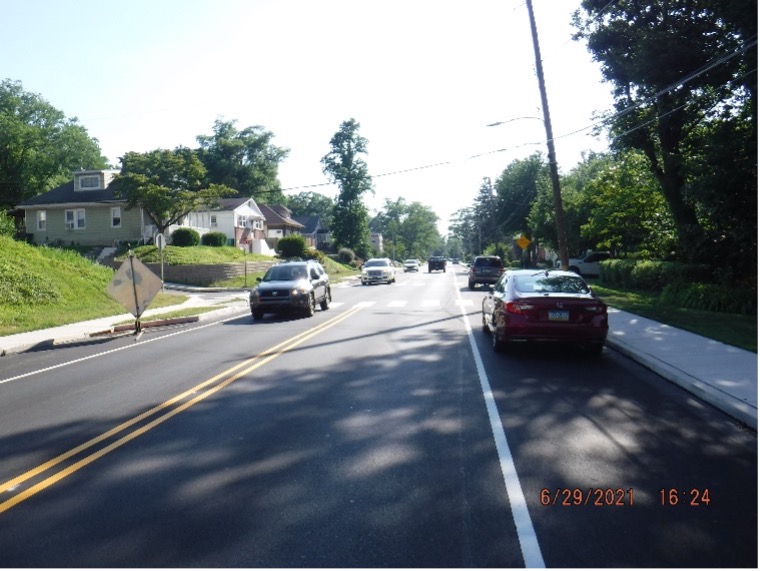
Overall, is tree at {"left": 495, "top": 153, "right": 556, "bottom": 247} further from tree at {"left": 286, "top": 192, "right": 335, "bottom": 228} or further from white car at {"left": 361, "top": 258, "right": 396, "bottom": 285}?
tree at {"left": 286, "top": 192, "right": 335, "bottom": 228}

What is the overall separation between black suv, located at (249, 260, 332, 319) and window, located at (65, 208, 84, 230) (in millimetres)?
32339

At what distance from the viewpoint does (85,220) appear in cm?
4788

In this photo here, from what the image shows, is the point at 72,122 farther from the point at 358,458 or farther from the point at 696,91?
the point at 358,458

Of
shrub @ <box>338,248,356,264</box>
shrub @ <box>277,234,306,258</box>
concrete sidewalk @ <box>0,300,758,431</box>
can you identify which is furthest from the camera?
shrub @ <box>338,248,356,264</box>

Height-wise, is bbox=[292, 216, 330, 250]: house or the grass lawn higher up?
bbox=[292, 216, 330, 250]: house

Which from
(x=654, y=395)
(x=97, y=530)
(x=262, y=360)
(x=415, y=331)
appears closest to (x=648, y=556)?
(x=97, y=530)

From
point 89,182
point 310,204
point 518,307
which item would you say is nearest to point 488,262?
point 518,307

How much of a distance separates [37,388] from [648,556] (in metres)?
8.68

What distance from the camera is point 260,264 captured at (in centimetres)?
4553

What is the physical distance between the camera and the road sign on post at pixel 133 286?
16156 mm

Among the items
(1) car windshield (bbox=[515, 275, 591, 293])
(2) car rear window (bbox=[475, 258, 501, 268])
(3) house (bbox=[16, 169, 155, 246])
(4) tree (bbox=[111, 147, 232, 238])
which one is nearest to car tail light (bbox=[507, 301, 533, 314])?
(1) car windshield (bbox=[515, 275, 591, 293])

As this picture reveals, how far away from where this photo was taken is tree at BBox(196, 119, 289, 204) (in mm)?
86562

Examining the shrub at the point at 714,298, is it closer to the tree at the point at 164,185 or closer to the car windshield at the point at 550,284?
the car windshield at the point at 550,284

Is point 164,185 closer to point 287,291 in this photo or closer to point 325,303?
point 325,303
